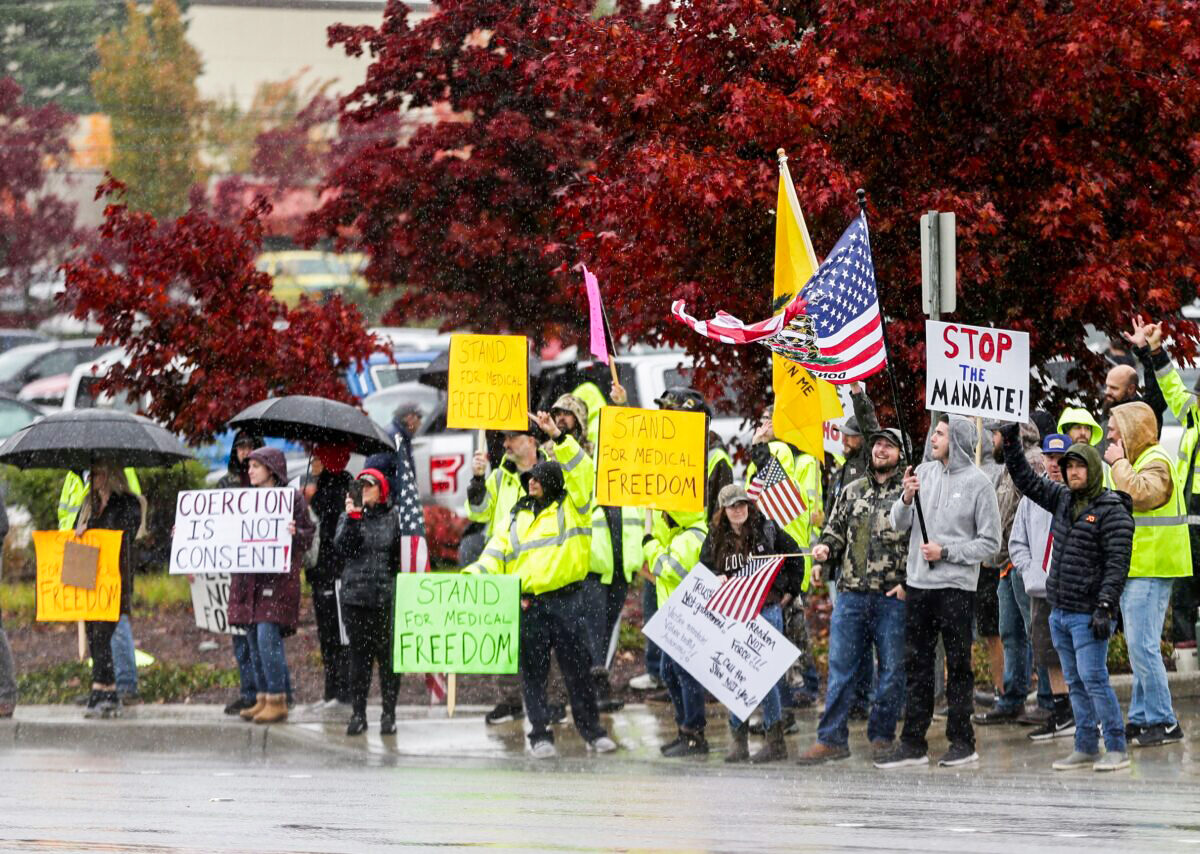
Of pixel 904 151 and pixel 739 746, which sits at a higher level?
pixel 904 151

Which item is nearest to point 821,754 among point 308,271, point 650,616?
point 650,616

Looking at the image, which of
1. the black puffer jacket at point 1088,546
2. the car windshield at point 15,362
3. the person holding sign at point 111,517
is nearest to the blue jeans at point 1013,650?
the black puffer jacket at point 1088,546

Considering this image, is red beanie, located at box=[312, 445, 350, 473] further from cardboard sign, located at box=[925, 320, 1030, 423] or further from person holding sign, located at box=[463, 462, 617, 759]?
cardboard sign, located at box=[925, 320, 1030, 423]

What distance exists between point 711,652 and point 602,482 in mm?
1249

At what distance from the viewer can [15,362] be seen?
3189cm

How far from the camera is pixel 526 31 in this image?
1767 centimetres

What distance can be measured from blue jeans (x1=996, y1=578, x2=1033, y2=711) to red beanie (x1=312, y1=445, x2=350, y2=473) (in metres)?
4.51

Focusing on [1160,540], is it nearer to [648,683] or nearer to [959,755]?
[959,755]

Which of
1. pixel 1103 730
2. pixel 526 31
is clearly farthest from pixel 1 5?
pixel 1103 730

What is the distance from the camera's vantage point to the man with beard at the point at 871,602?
38.9 ft

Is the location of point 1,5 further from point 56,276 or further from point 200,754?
point 200,754

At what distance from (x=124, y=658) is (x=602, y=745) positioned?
13.3 feet

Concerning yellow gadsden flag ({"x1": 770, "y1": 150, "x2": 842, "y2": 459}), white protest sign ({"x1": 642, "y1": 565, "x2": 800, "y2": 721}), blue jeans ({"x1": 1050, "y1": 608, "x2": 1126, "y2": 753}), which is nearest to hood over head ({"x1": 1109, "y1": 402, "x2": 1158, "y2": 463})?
blue jeans ({"x1": 1050, "y1": 608, "x2": 1126, "y2": 753})

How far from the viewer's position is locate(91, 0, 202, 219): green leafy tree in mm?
36938
